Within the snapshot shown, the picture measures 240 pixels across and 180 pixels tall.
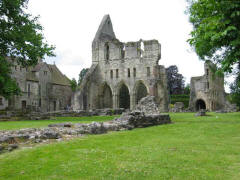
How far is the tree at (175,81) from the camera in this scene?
235ft

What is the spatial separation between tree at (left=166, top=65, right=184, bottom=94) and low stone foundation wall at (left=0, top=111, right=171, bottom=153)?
184 feet

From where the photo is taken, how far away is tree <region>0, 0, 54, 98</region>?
527 inches

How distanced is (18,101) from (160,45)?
25.1 m

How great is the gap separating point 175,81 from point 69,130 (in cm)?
6523

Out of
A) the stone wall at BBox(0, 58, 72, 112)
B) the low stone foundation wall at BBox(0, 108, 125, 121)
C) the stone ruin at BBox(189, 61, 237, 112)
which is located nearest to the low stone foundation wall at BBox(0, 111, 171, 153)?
the low stone foundation wall at BBox(0, 108, 125, 121)

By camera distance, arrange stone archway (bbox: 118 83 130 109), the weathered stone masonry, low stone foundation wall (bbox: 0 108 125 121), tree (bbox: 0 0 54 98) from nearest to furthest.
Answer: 1. tree (bbox: 0 0 54 98)
2. low stone foundation wall (bbox: 0 108 125 121)
3. the weathered stone masonry
4. stone archway (bbox: 118 83 130 109)

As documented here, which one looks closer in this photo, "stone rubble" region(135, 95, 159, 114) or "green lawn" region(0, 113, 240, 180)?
"green lawn" region(0, 113, 240, 180)

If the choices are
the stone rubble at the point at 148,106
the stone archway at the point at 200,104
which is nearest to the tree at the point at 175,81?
the stone archway at the point at 200,104

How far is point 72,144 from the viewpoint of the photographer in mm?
8164

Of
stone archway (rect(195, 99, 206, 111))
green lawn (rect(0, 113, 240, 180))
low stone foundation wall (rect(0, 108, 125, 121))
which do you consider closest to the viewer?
green lawn (rect(0, 113, 240, 180))

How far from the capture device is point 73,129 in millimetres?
11039

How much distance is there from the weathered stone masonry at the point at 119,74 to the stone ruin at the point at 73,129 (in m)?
17.8

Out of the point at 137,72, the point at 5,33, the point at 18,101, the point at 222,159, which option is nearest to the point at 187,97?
the point at 137,72

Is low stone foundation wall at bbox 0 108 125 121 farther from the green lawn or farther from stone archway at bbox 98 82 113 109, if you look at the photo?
the green lawn
